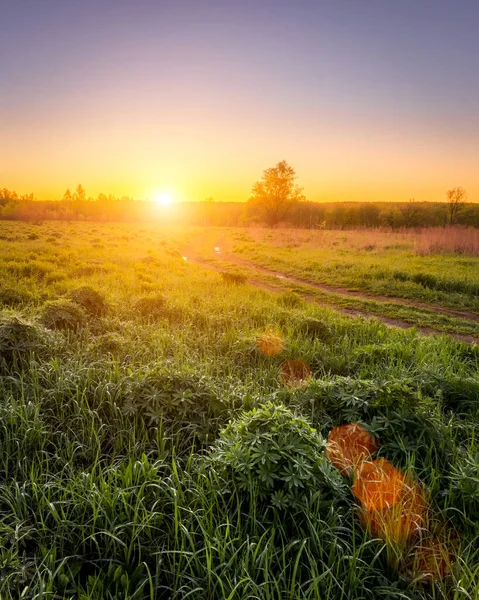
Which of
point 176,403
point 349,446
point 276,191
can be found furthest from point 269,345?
point 276,191

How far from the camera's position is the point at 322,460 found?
2.65 m

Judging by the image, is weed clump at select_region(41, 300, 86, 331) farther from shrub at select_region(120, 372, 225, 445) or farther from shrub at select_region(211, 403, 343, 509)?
shrub at select_region(211, 403, 343, 509)

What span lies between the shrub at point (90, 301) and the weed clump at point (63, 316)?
473 millimetres

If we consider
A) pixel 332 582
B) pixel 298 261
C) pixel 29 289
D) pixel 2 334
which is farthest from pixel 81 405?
pixel 298 261

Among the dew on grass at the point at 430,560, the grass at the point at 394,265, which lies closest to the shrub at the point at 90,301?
the dew on grass at the point at 430,560

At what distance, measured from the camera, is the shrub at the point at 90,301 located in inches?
297

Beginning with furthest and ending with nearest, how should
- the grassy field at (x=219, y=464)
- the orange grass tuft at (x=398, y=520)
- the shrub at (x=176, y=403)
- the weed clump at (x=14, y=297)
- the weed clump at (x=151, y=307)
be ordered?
the weed clump at (x=14, y=297), the weed clump at (x=151, y=307), the shrub at (x=176, y=403), the orange grass tuft at (x=398, y=520), the grassy field at (x=219, y=464)

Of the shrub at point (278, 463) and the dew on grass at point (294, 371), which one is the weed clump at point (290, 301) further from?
the shrub at point (278, 463)

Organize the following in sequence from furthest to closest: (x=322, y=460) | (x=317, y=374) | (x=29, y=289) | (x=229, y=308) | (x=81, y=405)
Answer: (x=29, y=289) < (x=229, y=308) < (x=317, y=374) < (x=81, y=405) < (x=322, y=460)

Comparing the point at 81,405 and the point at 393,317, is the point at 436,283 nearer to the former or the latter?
the point at 393,317

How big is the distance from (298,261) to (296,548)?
55.6ft

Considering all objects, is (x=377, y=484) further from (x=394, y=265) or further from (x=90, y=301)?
(x=394, y=265)

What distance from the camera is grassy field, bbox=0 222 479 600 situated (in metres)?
2.27

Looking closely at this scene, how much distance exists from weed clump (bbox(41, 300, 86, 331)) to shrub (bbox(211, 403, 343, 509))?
469cm
